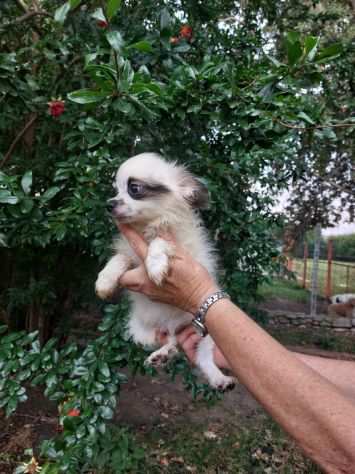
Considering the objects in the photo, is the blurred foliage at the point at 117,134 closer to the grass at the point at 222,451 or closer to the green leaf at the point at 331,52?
the green leaf at the point at 331,52

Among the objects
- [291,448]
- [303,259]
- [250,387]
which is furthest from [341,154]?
[250,387]

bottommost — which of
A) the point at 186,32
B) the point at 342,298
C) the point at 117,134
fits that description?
the point at 342,298

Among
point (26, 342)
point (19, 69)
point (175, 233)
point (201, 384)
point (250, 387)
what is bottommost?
point (201, 384)

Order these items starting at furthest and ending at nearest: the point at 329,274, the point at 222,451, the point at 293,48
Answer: the point at 329,274, the point at 222,451, the point at 293,48

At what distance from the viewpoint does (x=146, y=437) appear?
324 centimetres

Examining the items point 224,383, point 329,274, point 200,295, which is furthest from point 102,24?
point 329,274

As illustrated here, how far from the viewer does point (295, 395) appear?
965 mm

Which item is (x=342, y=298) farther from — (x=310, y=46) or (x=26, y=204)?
(x=26, y=204)

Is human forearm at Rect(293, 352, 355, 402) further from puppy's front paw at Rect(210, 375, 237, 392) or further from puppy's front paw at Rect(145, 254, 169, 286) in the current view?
puppy's front paw at Rect(145, 254, 169, 286)

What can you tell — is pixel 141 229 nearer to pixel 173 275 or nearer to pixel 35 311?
pixel 173 275

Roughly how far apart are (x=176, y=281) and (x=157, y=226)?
416 mm

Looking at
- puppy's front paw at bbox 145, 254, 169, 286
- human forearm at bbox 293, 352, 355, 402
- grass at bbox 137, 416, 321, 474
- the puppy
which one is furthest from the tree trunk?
A: puppy's front paw at bbox 145, 254, 169, 286

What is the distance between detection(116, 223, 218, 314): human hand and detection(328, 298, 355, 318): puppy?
7030 mm

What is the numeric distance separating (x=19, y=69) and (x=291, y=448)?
3441 millimetres
